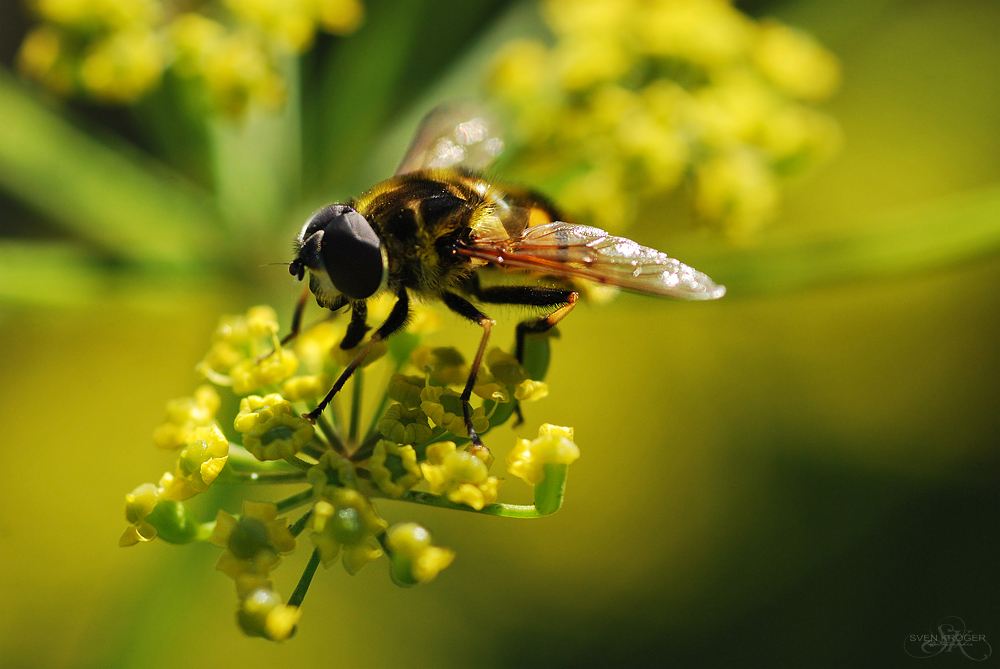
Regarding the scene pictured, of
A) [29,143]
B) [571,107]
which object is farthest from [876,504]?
[29,143]

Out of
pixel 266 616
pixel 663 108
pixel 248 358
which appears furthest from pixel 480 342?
pixel 663 108

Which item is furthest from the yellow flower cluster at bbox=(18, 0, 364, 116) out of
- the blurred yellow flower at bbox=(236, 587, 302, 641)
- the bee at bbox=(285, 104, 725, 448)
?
the blurred yellow flower at bbox=(236, 587, 302, 641)

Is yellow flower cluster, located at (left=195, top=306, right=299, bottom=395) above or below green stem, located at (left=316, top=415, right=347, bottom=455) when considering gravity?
above

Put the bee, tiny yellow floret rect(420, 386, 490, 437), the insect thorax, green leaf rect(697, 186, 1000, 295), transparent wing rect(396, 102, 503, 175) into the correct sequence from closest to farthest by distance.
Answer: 1. tiny yellow floret rect(420, 386, 490, 437)
2. the bee
3. the insect thorax
4. green leaf rect(697, 186, 1000, 295)
5. transparent wing rect(396, 102, 503, 175)

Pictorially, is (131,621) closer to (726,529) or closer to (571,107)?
(571,107)

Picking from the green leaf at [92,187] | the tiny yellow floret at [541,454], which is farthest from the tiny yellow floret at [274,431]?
the green leaf at [92,187]

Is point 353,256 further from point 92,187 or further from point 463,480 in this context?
point 92,187

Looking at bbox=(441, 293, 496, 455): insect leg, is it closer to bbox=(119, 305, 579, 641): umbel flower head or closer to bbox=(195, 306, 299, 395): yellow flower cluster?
bbox=(119, 305, 579, 641): umbel flower head
